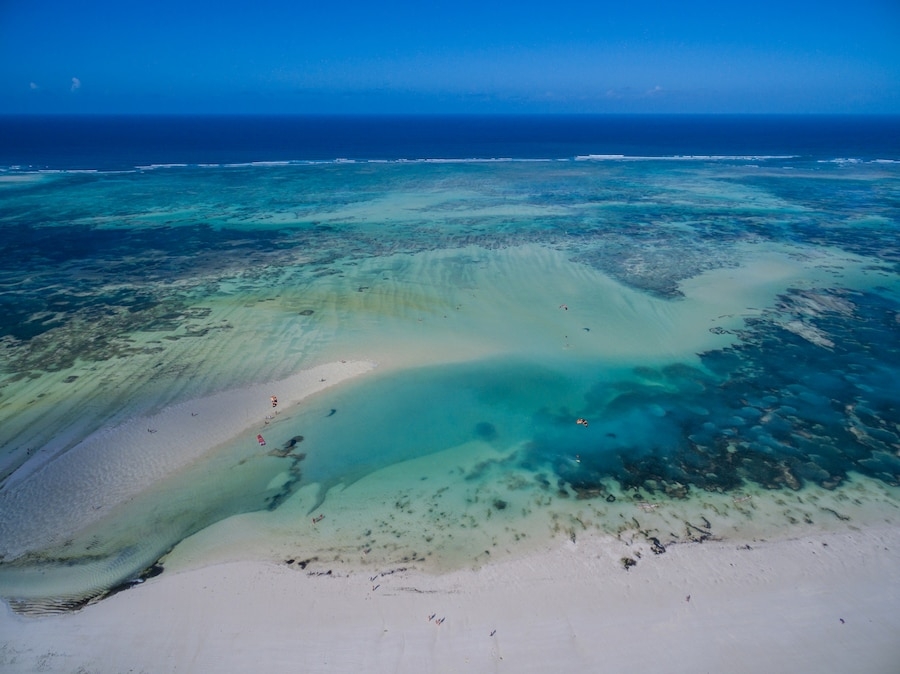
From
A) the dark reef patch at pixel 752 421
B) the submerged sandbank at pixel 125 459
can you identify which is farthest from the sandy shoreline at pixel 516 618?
the submerged sandbank at pixel 125 459

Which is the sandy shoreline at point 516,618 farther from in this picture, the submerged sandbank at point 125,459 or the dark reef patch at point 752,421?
the submerged sandbank at point 125,459

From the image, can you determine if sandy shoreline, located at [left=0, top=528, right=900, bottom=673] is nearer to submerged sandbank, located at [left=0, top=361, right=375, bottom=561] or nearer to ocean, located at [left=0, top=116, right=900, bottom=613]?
ocean, located at [left=0, top=116, right=900, bottom=613]

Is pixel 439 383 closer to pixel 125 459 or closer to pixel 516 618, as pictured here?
pixel 516 618

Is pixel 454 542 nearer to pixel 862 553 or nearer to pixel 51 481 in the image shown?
pixel 862 553

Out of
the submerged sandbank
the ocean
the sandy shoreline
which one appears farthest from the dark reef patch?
the submerged sandbank

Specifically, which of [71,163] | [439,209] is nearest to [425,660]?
[439,209]

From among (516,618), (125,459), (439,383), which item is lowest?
(516,618)

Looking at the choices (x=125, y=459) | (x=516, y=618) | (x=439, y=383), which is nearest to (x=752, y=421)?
(x=439, y=383)
